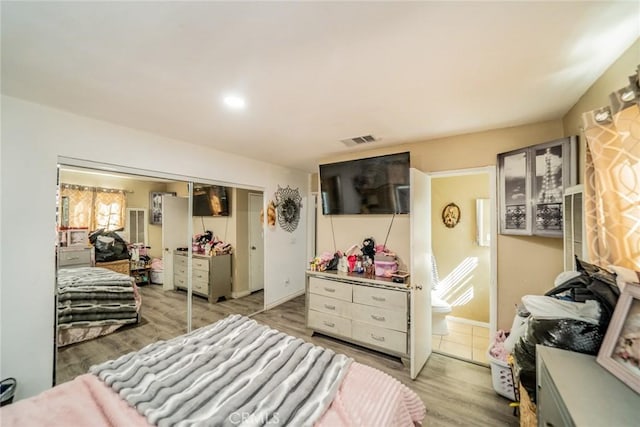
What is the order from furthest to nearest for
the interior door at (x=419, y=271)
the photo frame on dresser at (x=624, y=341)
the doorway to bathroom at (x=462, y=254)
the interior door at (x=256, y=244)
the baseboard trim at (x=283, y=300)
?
the baseboard trim at (x=283, y=300)
the interior door at (x=256, y=244)
the doorway to bathroom at (x=462, y=254)
the interior door at (x=419, y=271)
the photo frame on dresser at (x=624, y=341)

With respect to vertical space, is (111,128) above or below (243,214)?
above

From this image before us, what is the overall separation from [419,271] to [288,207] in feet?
8.63

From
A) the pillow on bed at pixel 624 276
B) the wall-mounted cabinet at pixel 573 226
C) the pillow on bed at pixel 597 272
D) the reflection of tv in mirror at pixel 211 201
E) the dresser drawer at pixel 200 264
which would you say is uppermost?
the reflection of tv in mirror at pixel 211 201

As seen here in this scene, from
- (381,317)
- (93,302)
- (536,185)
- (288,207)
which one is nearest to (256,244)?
(288,207)

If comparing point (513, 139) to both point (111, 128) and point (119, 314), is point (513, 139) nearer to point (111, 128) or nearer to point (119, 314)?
point (111, 128)

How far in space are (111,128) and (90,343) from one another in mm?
2116

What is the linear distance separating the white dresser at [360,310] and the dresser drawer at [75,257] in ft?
7.48

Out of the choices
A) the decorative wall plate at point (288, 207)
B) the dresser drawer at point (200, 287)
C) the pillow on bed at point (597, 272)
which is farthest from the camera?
the decorative wall plate at point (288, 207)

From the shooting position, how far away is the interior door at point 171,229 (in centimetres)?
285

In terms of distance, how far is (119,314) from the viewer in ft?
8.32

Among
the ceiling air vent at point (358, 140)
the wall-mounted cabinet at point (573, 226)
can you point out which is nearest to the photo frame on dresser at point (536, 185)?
the wall-mounted cabinet at point (573, 226)

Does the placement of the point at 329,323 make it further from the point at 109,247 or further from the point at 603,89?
the point at 603,89

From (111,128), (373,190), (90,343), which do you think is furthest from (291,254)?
(111,128)

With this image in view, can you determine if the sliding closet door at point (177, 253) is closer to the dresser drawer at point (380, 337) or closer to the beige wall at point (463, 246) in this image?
the dresser drawer at point (380, 337)
